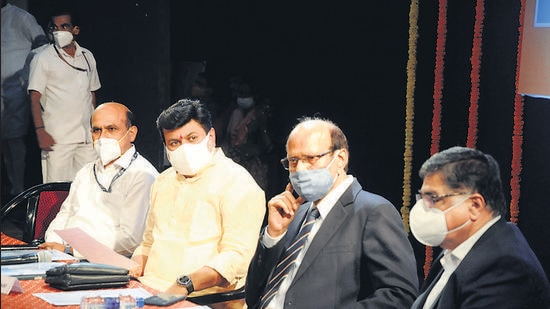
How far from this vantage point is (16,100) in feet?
22.3

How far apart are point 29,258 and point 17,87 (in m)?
3.56

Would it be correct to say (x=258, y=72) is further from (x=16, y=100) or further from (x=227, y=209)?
(x=227, y=209)

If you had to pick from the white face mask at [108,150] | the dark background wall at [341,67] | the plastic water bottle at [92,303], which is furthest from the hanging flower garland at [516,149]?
the plastic water bottle at [92,303]

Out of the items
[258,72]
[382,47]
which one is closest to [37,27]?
[258,72]

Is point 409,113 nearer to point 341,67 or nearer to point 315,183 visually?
point 341,67

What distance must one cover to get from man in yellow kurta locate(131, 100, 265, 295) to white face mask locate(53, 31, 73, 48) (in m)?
2.68

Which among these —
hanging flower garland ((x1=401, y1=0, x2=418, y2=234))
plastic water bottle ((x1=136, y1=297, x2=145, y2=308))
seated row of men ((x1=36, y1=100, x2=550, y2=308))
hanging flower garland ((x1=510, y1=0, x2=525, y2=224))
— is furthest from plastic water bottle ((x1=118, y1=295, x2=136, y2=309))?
hanging flower garland ((x1=401, y1=0, x2=418, y2=234))

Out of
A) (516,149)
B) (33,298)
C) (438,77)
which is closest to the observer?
(33,298)

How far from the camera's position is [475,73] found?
4734 mm

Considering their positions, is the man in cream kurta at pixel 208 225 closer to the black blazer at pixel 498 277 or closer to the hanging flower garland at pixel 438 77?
the black blazer at pixel 498 277

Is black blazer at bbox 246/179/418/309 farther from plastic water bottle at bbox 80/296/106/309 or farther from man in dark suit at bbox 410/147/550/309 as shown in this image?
plastic water bottle at bbox 80/296/106/309

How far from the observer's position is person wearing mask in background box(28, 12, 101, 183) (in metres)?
6.34

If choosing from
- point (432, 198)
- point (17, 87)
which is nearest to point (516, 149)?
point (432, 198)

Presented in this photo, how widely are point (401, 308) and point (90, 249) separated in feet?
4.43
